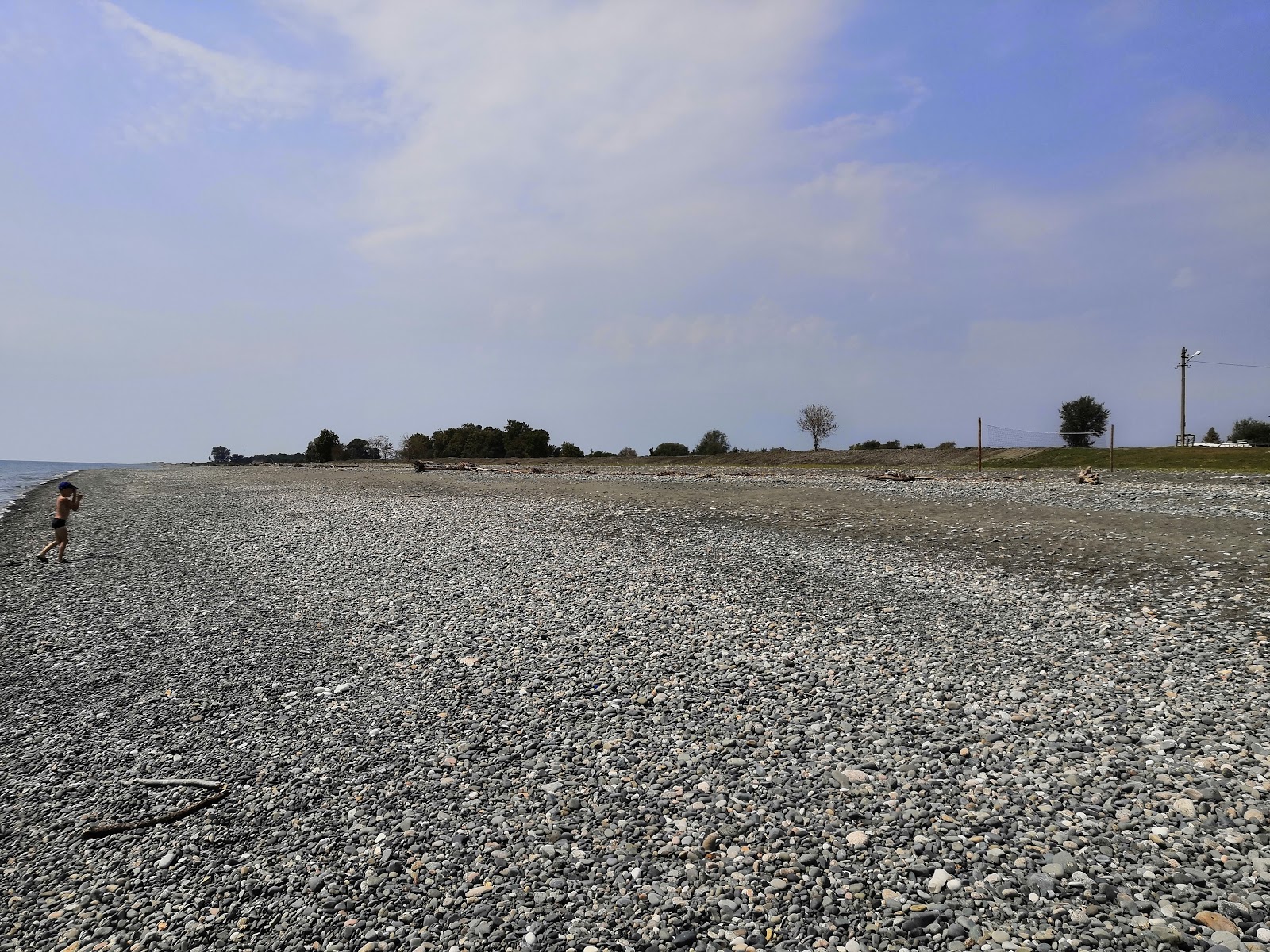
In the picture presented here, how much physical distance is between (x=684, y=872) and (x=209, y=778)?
4.13m

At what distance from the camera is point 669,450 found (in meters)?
68.8

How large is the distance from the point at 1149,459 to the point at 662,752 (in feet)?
139

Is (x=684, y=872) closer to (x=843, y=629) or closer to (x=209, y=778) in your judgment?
(x=209, y=778)

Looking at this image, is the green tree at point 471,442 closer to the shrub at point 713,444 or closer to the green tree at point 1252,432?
the shrub at point 713,444

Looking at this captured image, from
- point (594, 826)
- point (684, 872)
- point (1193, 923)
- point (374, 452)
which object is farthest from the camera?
point (374, 452)

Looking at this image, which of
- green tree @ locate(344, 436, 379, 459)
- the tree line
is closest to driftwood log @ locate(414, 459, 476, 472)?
the tree line

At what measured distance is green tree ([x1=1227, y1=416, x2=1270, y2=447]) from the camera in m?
54.0

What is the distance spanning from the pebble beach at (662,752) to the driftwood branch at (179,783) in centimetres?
14

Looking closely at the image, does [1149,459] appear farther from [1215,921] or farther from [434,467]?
[434,467]

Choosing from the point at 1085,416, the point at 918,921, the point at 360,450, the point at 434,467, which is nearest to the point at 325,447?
the point at 360,450

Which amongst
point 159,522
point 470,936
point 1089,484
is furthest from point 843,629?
point 159,522

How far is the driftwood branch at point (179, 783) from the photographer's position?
5760 millimetres

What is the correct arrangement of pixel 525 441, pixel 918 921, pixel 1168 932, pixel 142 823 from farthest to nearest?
pixel 525 441 → pixel 142 823 → pixel 918 921 → pixel 1168 932

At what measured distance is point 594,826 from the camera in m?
5.02
